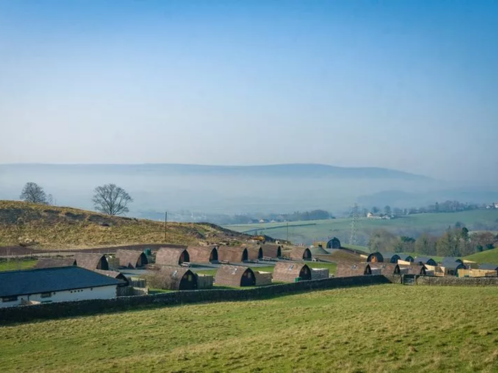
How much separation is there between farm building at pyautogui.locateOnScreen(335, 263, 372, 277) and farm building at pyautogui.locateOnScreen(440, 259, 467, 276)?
2159 cm

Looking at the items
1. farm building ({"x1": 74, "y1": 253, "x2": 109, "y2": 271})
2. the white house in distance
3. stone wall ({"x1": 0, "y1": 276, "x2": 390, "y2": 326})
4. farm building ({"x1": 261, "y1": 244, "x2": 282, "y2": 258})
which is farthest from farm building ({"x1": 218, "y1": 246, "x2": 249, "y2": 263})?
the white house in distance

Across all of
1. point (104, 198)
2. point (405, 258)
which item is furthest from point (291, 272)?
point (104, 198)

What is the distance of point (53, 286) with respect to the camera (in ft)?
132

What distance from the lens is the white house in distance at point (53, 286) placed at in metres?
38.3

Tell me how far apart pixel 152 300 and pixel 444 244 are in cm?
11712

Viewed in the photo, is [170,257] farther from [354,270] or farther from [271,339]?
[271,339]

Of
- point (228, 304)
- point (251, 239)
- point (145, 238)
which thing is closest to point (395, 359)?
point (228, 304)

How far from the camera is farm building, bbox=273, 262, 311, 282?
57522 millimetres

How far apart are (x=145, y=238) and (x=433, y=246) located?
9113cm

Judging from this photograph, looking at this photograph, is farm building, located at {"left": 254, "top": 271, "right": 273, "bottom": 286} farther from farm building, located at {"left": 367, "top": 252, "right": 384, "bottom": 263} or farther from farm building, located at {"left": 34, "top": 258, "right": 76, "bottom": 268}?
farm building, located at {"left": 367, "top": 252, "right": 384, "bottom": 263}

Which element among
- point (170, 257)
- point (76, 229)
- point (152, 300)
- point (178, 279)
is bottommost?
point (152, 300)

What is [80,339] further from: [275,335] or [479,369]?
[479,369]

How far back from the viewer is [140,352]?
86.8ft

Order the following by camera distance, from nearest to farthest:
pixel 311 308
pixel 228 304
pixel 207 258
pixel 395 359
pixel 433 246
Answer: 1. pixel 395 359
2. pixel 311 308
3. pixel 228 304
4. pixel 207 258
5. pixel 433 246
